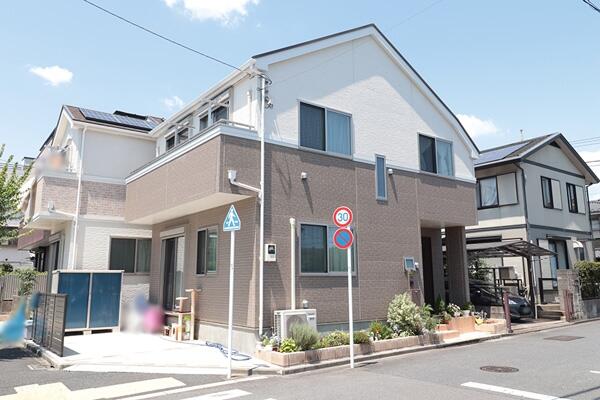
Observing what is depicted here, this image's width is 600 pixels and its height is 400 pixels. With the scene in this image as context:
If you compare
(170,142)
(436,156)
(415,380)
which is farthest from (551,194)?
(415,380)

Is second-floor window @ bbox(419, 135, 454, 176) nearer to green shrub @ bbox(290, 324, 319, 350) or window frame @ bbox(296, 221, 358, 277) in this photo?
window frame @ bbox(296, 221, 358, 277)

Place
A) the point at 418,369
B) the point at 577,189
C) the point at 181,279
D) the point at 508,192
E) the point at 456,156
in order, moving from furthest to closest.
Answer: the point at 577,189, the point at 508,192, the point at 456,156, the point at 181,279, the point at 418,369

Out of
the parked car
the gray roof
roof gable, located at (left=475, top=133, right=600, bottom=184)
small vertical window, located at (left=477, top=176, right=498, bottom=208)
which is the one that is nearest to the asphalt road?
Answer: the parked car

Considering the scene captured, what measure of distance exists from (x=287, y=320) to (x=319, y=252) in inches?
82.5

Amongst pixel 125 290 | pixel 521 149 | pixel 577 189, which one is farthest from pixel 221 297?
pixel 577 189

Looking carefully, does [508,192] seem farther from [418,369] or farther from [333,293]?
[418,369]

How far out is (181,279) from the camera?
13.6 m

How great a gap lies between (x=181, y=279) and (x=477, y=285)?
11021mm

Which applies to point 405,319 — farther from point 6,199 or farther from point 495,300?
point 6,199

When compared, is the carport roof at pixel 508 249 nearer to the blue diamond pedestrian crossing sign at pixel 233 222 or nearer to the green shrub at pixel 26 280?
the blue diamond pedestrian crossing sign at pixel 233 222

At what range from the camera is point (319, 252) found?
11.2 meters

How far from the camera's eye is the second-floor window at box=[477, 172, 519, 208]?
21.2 metres

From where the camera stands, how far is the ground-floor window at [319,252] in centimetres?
1096

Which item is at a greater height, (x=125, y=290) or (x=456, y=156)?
(x=456, y=156)
